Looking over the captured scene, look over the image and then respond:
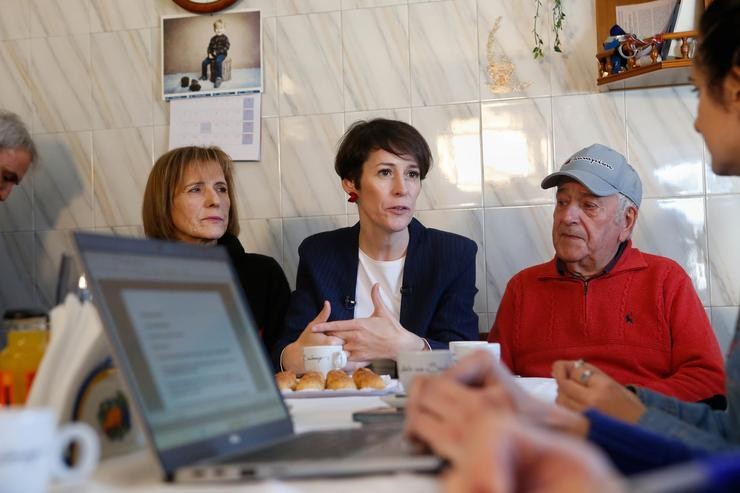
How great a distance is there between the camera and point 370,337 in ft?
6.96

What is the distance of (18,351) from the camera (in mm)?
1058

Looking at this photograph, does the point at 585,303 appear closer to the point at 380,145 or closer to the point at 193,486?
the point at 380,145

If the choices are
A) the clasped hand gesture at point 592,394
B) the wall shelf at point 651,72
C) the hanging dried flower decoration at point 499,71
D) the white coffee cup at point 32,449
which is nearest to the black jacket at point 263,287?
the hanging dried flower decoration at point 499,71

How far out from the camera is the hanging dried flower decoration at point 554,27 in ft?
9.52

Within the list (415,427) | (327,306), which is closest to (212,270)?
(415,427)

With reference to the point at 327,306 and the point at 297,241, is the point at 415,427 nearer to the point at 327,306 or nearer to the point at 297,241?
the point at 327,306

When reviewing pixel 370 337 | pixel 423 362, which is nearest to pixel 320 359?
pixel 370 337

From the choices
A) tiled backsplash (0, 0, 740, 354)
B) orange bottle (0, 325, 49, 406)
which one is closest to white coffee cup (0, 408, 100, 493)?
orange bottle (0, 325, 49, 406)

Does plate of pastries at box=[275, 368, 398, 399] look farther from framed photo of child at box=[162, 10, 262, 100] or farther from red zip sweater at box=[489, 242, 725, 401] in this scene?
framed photo of child at box=[162, 10, 262, 100]

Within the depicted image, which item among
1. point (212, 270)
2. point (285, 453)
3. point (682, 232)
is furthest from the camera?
point (682, 232)

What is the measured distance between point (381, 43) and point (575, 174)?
3.32ft

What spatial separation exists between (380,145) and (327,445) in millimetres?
1892

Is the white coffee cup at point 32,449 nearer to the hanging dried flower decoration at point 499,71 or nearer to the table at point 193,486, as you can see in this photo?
the table at point 193,486

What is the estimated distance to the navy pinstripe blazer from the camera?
8.28 ft
